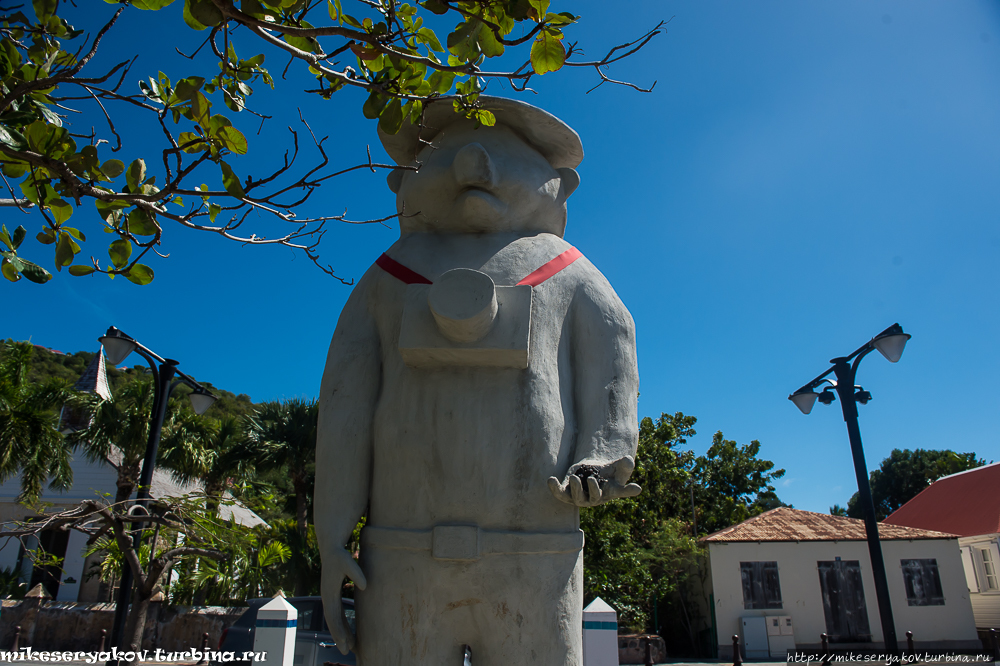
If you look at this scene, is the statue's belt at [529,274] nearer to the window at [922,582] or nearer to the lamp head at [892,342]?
the lamp head at [892,342]

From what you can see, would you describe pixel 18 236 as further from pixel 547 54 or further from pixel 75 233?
pixel 547 54

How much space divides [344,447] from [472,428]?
54 cm

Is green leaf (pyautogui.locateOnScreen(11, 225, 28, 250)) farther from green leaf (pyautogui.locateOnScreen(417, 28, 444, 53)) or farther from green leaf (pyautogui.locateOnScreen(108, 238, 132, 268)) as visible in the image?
green leaf (pyautogui.locateOnScreen(417, 28, 444, 53))

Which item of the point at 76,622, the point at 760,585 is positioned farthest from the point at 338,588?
the point at 760,585

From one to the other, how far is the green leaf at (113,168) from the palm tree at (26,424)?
472 inches

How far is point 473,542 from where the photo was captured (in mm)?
2369

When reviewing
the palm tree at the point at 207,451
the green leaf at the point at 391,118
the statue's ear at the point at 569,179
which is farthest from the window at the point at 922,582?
the green leaf at the point at 391,118

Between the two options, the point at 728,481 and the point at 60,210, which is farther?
the point at 728,481

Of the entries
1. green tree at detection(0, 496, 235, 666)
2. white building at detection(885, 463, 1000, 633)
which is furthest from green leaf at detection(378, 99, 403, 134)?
white building at detection(885, 463, 1000, 633)

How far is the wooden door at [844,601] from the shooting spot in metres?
15.2

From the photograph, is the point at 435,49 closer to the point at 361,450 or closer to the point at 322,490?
the point at 361,450

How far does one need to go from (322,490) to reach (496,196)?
145cm

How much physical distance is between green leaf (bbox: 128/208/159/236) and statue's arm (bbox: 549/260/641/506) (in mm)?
1647

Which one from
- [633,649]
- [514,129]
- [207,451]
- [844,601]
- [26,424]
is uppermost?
[207,451]
